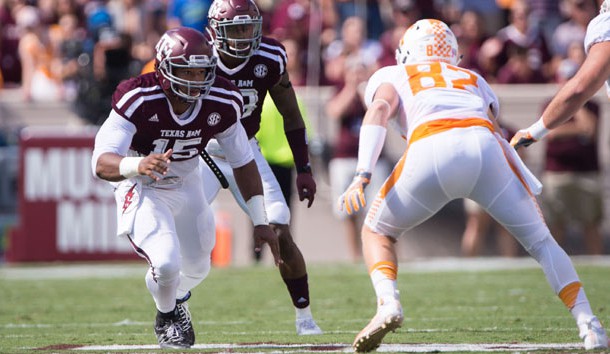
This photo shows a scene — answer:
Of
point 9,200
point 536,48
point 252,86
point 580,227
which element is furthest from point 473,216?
point 252,86

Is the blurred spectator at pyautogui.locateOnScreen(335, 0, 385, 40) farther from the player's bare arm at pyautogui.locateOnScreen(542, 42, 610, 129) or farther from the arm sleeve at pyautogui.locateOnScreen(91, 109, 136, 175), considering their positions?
the arm sleeve at pyautogui.locateOnScreen(91, 109, 136, 175)

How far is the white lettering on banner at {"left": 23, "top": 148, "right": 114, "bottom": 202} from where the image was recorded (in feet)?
41.1

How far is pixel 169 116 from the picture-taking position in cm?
585

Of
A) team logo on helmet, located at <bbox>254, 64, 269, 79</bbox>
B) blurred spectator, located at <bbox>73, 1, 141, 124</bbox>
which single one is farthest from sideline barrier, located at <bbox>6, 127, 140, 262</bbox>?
team logo on helmet, located at <bbox>254, 64, 269, 79</bbox>

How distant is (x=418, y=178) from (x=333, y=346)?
3.28 ft

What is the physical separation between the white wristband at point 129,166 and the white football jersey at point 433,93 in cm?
115

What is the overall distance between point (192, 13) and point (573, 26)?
14.6 feet

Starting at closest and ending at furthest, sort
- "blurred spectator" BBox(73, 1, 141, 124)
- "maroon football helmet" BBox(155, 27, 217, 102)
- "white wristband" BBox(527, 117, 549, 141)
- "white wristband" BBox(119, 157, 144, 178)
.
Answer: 1. "white wristband" BBox(119, 157, 144, 178)
2. "maroon football helmet" BBox(155, 27, 217, 102)
3. "white wristband" BBox(527, 117, 549, 141)
4. "blurred spectator" BBox(73, 1, 141, 124)

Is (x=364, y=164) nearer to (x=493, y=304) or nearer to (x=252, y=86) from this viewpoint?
(x=252, y=86)

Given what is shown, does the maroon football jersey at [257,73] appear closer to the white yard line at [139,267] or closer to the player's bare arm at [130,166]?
the player's bare arm at [130,166]

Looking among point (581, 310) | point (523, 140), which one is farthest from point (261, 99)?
point (581, 310)

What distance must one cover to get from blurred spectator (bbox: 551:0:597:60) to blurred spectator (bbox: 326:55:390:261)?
2561 mm

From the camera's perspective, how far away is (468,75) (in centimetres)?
Result: 577

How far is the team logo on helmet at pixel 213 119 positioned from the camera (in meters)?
5.95
